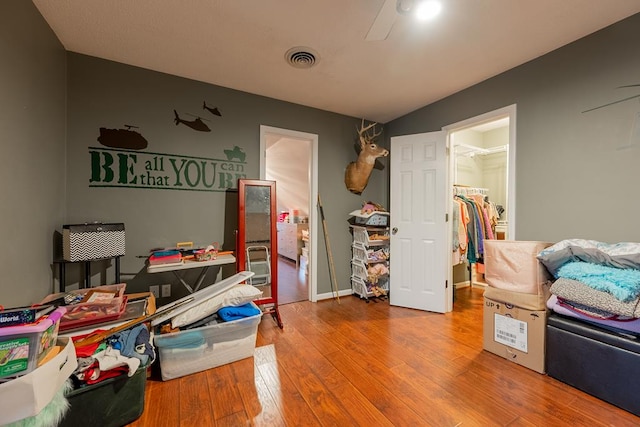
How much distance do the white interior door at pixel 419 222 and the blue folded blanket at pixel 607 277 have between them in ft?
4.17

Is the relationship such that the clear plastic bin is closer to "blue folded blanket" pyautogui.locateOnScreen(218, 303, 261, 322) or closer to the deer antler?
"blue folded blanket" pyautogui.locateOnScreen(218, 303, 261, 322)

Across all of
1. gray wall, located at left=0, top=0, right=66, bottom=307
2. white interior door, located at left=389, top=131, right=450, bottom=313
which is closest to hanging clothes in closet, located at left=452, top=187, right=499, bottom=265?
white interior door, located at left=389, top=131, right=450, bottom=313

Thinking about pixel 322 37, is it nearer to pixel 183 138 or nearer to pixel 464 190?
pixel 183 138

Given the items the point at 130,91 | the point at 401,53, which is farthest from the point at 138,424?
the point at 401,53

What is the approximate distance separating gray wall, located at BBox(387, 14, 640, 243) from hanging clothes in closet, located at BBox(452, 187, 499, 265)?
0.82 m

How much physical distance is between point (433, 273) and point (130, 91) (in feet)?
12.0

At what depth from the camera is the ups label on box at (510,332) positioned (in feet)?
6.24

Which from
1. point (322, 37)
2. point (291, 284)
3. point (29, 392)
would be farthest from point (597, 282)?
point (291, 284)

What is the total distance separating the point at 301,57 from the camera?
2.22m

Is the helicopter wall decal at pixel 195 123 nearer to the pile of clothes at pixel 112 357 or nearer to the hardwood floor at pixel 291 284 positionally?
the pile of clothes at pixel 112 357

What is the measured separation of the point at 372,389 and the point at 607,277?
1564mm

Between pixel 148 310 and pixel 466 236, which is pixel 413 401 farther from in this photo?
pixel 466 236

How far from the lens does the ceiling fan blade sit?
3.79ft

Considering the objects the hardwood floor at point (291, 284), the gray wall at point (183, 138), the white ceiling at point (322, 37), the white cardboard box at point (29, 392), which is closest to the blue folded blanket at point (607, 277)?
the gray wall at point (183, 138)
